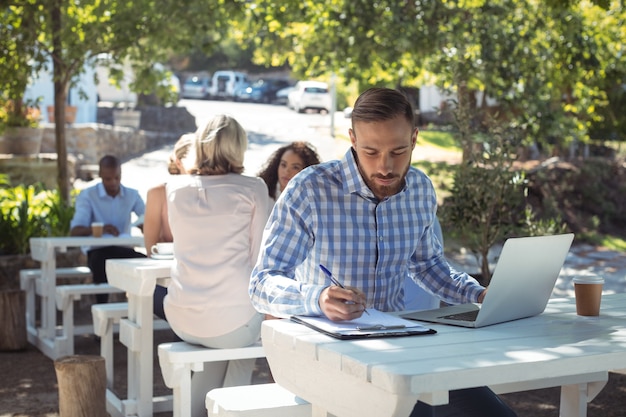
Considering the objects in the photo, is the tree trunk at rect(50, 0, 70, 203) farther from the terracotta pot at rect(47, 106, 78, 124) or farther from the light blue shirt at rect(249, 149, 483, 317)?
the terracotta pot at rect(47, 106, 78, 124)

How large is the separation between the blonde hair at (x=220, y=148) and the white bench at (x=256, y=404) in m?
1.51

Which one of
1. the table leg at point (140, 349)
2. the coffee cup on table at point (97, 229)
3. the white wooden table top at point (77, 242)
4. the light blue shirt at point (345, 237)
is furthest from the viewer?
the coffee cup on table at point (97, 229)

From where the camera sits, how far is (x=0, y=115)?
13719 mm

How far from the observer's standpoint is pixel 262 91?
40.2 m

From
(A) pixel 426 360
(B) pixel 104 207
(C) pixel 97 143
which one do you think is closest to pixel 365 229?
(A) pixel 426 360

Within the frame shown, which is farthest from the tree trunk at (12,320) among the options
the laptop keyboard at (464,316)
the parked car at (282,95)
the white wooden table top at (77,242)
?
the parked car at (282,95)

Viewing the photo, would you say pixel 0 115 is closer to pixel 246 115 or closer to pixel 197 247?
pixel 197 247

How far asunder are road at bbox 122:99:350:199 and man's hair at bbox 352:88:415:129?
411 inches

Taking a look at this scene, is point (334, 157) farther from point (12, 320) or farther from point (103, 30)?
point (12, 320)

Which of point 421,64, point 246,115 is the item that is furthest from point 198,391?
point 246,115

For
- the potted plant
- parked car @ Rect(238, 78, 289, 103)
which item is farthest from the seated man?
parked car @ Rect(238, 78, 289, 103)

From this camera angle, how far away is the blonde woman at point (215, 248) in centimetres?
437

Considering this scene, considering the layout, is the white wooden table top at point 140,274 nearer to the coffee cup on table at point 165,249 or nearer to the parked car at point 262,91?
the coffee cup on table at point 165,249

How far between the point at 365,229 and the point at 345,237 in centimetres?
7
